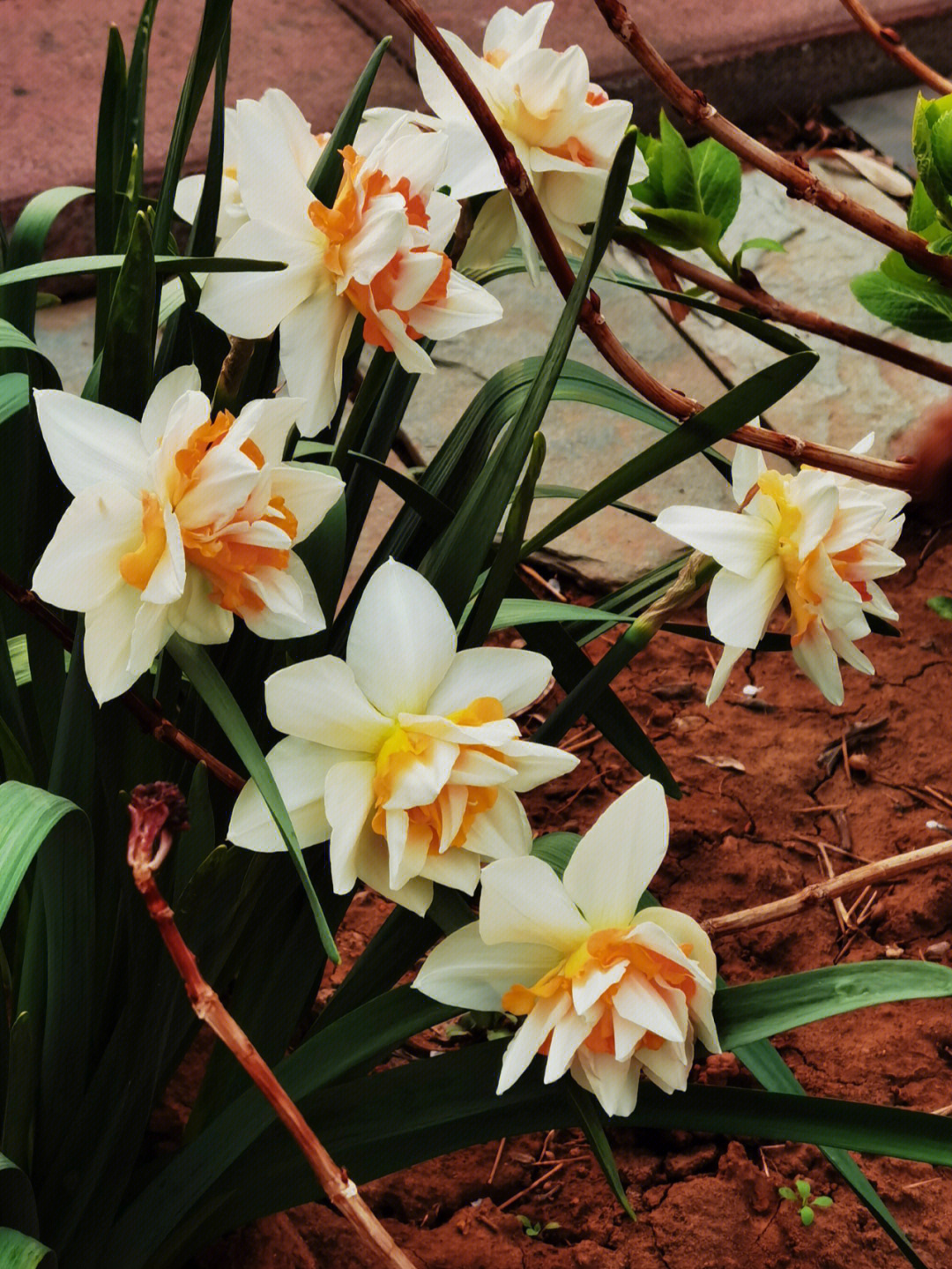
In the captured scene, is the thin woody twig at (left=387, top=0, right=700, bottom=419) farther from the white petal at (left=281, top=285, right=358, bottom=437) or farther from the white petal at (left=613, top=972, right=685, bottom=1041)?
the white petal at (left=613, top=972, right=685, bottom=1041)

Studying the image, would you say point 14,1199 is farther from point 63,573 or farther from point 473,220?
point 473,220

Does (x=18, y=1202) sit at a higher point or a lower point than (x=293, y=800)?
lower

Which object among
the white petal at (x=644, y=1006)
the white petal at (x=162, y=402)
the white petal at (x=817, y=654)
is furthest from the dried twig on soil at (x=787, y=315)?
the white petal at (x=644, y=1006)

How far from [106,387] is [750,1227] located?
2.90ft

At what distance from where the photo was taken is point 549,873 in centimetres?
68

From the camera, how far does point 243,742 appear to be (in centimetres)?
64

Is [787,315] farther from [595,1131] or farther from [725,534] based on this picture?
[595,1131]

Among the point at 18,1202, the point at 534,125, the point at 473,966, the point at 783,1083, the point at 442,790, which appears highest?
the point at 534,125

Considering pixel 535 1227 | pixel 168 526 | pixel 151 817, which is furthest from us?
pixel 535 1227

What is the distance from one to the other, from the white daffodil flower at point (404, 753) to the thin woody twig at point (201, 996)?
155 mm

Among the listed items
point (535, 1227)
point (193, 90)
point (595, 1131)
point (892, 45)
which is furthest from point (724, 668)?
point (535, 1227)

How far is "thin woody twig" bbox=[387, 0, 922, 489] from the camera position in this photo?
0.58 m

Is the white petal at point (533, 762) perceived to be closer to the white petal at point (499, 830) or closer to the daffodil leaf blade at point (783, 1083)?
the white petal at point (499, 830)

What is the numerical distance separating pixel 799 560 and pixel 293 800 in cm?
31
